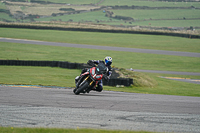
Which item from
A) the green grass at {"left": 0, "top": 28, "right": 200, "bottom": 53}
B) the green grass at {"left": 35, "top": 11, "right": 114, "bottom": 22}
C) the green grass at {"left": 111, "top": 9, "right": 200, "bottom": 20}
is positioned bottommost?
the green grass at {"left": 0, "top": 28, "right": 200, "bottom": 53}

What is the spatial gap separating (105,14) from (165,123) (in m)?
Result: 95.5

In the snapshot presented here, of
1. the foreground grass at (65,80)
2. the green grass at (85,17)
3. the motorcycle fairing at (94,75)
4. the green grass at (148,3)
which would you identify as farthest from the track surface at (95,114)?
the green grass at (148,3)

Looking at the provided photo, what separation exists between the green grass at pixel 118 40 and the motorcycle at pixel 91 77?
31319 millimetres

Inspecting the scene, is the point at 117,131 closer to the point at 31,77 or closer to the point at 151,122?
the point at 151,122

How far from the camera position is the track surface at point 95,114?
6950 millimetres

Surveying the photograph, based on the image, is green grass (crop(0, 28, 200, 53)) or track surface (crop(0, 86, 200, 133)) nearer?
track surface (crop(0, 86, 200, 133))

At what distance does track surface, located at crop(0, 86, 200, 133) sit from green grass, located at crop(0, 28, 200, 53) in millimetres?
32881

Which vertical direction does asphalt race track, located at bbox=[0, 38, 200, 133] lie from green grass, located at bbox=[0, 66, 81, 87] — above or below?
above

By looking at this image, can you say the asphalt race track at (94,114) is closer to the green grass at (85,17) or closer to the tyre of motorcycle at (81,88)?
the tyre of motorcycle at (81,88)

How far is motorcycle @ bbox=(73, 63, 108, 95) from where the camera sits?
11039 mm

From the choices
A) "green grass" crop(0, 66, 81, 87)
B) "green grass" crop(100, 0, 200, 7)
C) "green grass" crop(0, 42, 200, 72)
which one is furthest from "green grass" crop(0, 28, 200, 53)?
"green grass" crop(100, 0, 200, 7)

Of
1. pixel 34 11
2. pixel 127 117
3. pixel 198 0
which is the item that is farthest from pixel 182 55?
pixel 198 0

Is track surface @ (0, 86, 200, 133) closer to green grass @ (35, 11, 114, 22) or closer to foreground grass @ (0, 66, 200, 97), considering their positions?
foreground grass @ (0, 66, 200, 97)

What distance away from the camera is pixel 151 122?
24.2 feet
